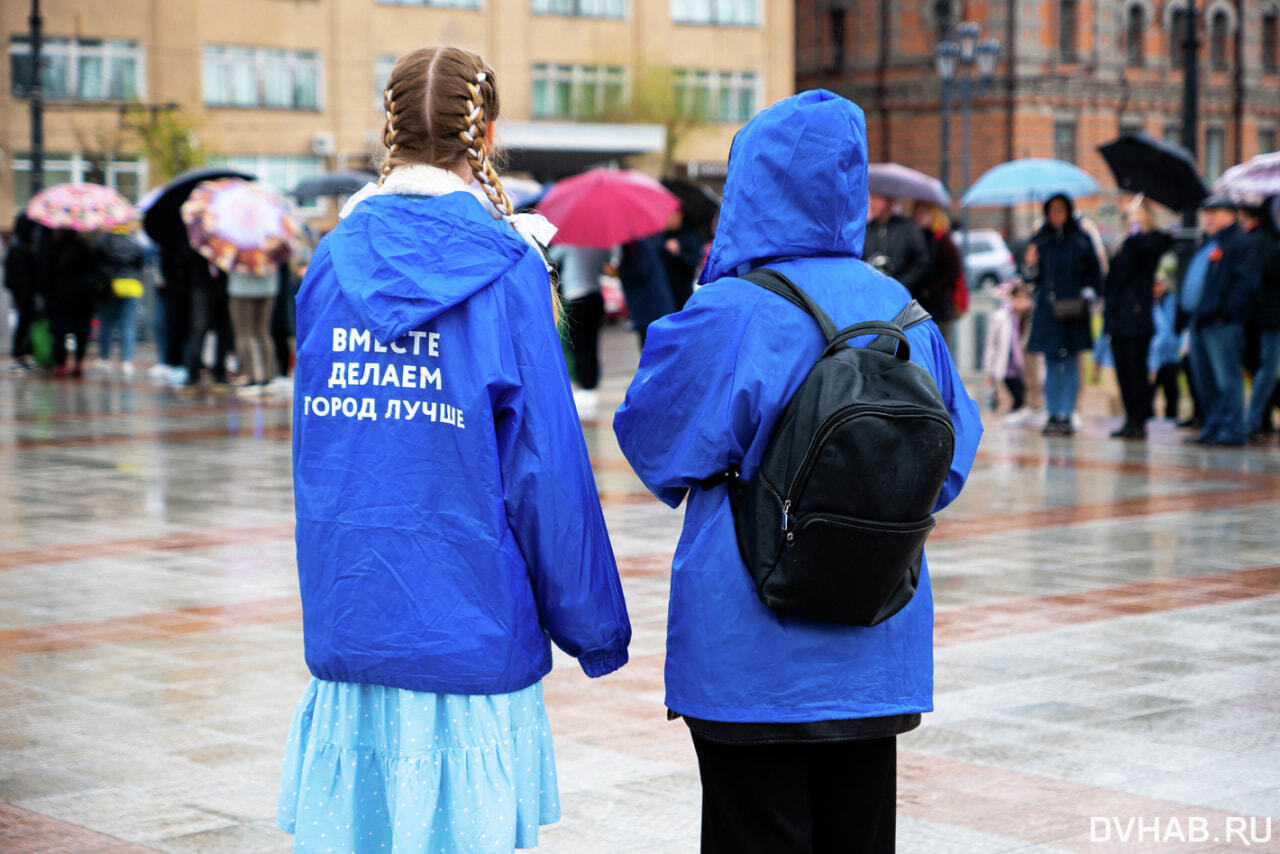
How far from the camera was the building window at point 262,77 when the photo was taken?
154ft

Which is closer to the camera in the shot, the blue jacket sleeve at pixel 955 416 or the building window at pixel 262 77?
the blue jacket sleeve at pixel 955 416

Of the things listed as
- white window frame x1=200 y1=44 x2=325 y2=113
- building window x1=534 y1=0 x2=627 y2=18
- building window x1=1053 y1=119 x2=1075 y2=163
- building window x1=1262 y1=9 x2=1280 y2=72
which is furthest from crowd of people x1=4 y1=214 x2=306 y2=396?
building window x1=1262 y1=9 x2=1280 y2=72

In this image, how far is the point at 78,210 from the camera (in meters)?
20.3

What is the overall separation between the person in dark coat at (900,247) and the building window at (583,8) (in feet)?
127

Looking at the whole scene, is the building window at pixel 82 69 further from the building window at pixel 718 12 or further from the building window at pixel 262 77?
the building window at pixel 718 12

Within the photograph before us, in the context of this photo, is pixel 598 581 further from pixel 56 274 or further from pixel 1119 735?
pixel 56 274

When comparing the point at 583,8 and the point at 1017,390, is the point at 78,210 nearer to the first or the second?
the point at 1017,390

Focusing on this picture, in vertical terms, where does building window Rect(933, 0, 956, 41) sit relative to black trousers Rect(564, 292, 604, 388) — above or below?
above

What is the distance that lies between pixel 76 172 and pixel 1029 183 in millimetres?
32867

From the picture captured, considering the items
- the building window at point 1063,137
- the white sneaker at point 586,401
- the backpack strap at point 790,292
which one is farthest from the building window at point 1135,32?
the backpack strap at point 790,292

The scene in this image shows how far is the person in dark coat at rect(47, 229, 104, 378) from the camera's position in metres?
20.4

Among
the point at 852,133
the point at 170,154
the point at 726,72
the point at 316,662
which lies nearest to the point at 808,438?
the point at 852,133

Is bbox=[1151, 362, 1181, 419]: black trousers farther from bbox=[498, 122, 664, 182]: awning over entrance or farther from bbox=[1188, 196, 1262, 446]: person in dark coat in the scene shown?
bbox=[498, 122, 664, 182]: awning over entrance

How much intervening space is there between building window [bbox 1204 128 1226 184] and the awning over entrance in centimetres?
2315
